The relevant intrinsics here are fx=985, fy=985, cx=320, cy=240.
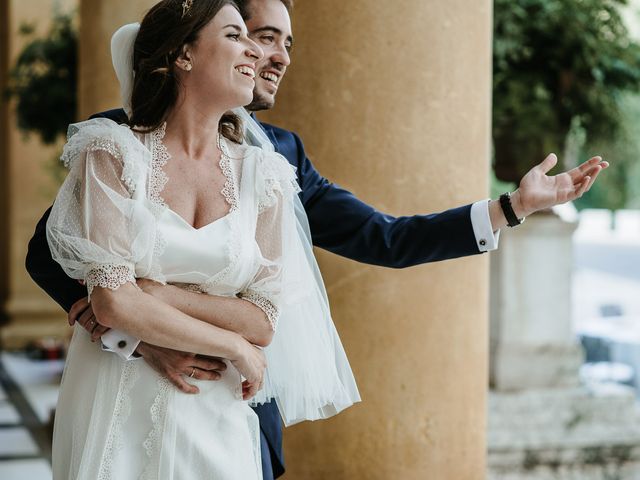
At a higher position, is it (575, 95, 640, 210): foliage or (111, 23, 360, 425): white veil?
(575, 95, 640, 210): foliage

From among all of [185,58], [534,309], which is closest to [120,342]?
[185,58]

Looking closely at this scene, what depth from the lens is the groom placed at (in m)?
2.16

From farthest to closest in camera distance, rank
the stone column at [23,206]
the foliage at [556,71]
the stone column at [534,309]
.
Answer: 1. the stone column at [23,206]
2. the stone column at [534,309]
3. the foliage at [556,71]

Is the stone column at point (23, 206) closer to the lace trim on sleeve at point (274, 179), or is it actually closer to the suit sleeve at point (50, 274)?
the suit sleeve at point (50, 274)

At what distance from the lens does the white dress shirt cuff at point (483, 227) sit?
2.45 metres

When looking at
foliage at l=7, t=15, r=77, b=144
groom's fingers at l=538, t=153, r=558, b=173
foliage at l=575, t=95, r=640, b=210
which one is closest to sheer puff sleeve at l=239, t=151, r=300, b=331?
groom's fingers at l=538, t=153, r=558, b=173

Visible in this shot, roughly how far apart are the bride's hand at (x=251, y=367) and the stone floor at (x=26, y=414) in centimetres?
390

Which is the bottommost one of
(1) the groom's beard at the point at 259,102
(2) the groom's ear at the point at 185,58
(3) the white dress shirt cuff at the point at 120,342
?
(3) the white dress shirt cuff at the point at 120,342

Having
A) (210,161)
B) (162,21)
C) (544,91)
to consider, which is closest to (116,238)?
(210,161)

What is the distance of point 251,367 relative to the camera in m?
2.14

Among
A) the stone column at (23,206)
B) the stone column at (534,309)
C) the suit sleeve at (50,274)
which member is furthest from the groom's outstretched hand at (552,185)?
the stone column at (23,206)

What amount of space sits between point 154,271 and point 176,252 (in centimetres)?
6

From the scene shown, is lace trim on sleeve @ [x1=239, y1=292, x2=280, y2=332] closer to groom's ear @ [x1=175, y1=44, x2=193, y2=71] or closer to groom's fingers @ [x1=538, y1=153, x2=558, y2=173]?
groom's ear @ [x1=175, y1=44, x2=193, y2=71]

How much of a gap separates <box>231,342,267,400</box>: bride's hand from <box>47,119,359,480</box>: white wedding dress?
24 mm
